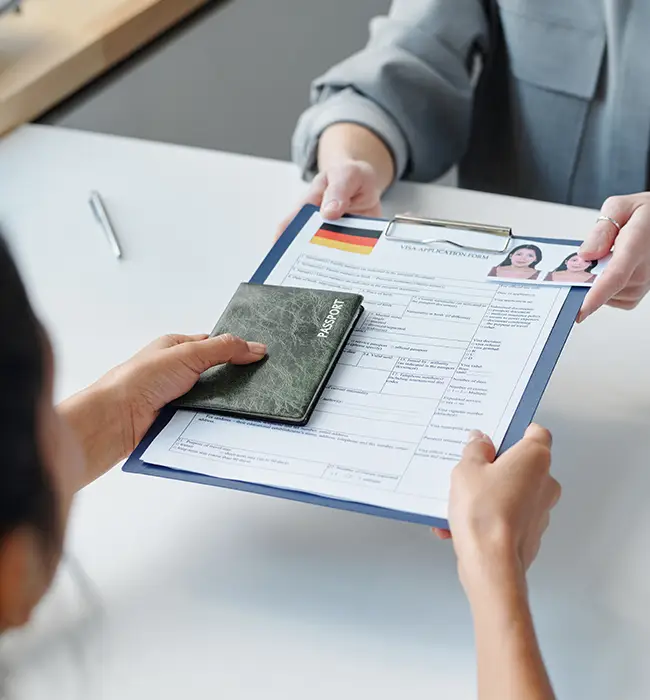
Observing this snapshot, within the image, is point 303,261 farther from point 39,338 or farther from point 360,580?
point 39,338

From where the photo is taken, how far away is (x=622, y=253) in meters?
0.80

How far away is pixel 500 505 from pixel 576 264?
0.28 metres

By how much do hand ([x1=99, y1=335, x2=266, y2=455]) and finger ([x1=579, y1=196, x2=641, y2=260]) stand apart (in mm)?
285

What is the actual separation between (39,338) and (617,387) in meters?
0.56

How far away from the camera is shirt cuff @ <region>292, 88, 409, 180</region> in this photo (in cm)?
112

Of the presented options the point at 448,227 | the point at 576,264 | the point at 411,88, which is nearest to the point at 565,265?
the point at 576,264

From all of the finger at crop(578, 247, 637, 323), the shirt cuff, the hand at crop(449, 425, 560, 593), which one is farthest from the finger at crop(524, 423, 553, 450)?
the shirt cuff

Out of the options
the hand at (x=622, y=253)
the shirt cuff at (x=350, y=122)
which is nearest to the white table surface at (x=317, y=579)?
the hand at (x=622, y=253)

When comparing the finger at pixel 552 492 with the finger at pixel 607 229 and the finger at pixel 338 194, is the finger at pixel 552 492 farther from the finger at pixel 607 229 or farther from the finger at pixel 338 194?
the finger at pixel 338 194

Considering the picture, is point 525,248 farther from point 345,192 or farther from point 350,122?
point 350,122

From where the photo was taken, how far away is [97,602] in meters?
0.69

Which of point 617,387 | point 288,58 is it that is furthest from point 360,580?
point 288,58

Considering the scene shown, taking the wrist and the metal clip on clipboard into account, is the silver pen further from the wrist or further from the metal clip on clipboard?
the wrist

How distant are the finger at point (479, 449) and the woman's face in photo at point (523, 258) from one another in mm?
215
